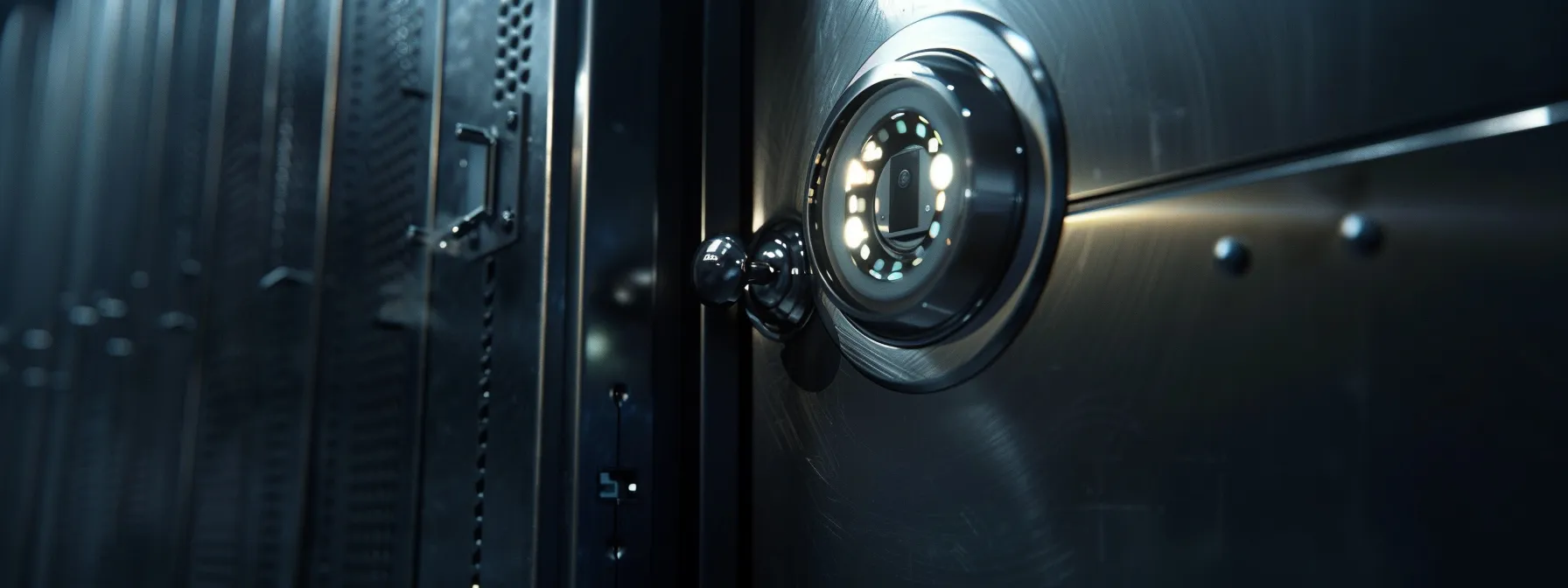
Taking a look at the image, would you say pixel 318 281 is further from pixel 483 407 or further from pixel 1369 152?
pixel 1369 152

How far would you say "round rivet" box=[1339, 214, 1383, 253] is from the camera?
0.57 m

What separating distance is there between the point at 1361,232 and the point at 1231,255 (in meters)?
0.08

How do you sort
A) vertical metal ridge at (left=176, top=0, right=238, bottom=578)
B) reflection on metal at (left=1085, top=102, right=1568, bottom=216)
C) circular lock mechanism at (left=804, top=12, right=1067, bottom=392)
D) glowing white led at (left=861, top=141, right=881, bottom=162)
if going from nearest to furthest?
reflection on metal at (left=1085, top=102, right=1568, bottom=216) < circular lock mechanism at (left=804, top=12, right=1067, bottom=392) < glowing white led at (left=861, top=141, right=881, bottom=162) < vertical metal ridge at (left=176, top=0, right=238, bottom=578)

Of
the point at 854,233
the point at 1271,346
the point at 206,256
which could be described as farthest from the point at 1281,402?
the point at 206,256

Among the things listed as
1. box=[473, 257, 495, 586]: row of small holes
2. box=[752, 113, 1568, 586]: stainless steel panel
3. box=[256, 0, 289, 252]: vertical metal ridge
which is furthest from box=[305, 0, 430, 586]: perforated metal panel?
box=[752, 113, 1568, 586]: stainless steel panel

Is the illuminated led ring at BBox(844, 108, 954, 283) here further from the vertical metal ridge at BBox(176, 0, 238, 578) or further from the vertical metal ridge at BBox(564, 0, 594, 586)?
the vertical metal ridge at BBox(176, 0, 238, 578)

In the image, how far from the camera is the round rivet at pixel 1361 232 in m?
0.57

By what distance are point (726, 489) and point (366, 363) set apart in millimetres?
624

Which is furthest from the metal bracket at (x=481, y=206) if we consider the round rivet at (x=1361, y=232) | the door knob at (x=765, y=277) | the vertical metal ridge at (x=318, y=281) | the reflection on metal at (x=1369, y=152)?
the round rivet at (x=1361, y=232)

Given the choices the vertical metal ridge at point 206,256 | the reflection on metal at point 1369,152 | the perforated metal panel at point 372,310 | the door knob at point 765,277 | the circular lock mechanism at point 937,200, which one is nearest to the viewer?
the reflection on metal at point 1369,152

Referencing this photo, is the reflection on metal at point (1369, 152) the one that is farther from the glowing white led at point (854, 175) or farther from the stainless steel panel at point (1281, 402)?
the glowing white led at point (854, 175)

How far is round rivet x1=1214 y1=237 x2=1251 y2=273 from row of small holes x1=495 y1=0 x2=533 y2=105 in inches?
33.5

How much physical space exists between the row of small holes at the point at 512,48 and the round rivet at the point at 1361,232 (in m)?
0.93

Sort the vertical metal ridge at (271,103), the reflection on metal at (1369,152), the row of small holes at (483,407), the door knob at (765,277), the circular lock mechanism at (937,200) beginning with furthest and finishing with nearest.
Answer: the vertical metal ridge at (271,103), the row of small holes at (483,407), the door knob at (765,277), the circular lock mechanism at (937,200), the reflection on metal at (1369,152)
